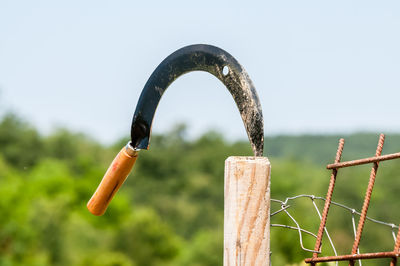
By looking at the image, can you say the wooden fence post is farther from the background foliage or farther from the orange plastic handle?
the background foliage

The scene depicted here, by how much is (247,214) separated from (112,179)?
1.63 feet

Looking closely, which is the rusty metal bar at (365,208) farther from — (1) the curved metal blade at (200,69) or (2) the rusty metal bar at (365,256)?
(1) the curved metal blade at (200,69)

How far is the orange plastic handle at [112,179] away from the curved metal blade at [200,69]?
0.05 m

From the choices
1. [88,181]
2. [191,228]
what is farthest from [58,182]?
[191,228]

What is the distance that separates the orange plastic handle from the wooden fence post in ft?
1.29

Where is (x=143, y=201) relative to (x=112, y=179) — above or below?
below

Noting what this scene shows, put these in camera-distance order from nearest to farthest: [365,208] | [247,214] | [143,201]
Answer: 1. [247,214]
2. [365,208]
3. [143,201]

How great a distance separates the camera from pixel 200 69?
2029 mm

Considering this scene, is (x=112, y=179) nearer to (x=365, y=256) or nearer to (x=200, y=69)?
(x=200, y=69)

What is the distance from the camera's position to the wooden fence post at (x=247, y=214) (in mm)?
1744

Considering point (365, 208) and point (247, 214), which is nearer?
point (247, 214)

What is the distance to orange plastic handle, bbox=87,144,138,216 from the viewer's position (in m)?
2.02

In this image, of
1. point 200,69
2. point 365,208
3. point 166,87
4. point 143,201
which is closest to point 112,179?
point 166,87

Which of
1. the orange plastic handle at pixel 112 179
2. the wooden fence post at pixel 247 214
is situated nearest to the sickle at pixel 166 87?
the orange plastic handle at pixel 112 179
